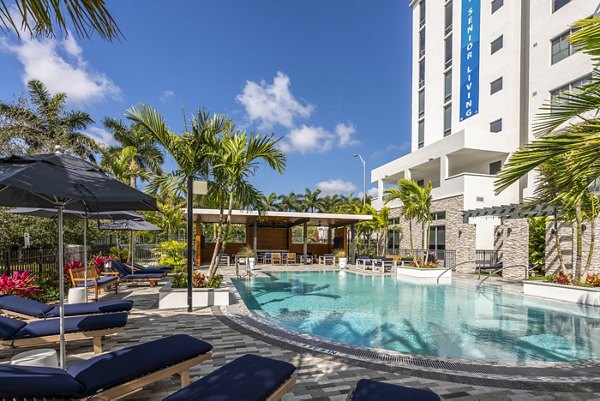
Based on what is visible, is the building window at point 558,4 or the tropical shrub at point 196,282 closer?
the tropical shrub at point 196,282

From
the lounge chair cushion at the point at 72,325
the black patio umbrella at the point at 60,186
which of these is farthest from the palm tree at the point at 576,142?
the lounge chair cushion at the point at 72,325

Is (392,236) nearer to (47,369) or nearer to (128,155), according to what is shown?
(128,155)

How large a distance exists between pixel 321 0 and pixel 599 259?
17.1 metres

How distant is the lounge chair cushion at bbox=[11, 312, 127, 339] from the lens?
13.5 feet

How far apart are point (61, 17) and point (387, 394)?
3309mm

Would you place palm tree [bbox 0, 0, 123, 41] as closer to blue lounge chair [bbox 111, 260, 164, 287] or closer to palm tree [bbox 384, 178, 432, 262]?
blue lounge chair [bbox 111, 260, 164, 287]

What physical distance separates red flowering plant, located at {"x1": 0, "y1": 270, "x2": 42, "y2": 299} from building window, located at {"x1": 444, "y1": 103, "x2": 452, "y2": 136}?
86.7 feet

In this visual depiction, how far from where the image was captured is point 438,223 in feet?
70.7

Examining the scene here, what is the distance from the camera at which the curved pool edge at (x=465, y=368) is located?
12.3 ft

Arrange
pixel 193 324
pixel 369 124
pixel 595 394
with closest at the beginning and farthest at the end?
pixel 595 394
pixel 193 324
pixel 369 124

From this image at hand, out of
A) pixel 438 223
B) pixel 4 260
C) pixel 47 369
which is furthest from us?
pixel 438 223

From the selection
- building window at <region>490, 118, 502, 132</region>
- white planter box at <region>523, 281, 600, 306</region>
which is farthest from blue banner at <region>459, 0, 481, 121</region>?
white planter box at <region>523, 281, 600, 306</region>

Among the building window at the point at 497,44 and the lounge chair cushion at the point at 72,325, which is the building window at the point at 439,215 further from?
the lounge chair cushion at the point at 72,325

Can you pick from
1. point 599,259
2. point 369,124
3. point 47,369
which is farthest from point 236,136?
point 369,124
